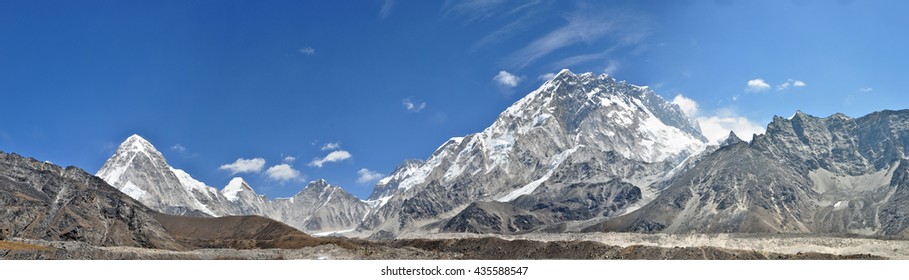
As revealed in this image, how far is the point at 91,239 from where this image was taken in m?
196

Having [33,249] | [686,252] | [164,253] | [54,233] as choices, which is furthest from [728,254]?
[54,233]

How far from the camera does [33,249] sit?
156000 millimetres

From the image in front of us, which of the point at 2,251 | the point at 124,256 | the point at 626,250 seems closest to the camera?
the point at 2,251

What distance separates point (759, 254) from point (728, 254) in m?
11.0

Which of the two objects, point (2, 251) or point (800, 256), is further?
point (800, 256)

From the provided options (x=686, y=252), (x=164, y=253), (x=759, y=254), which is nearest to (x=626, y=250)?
(x=686, y=252)
